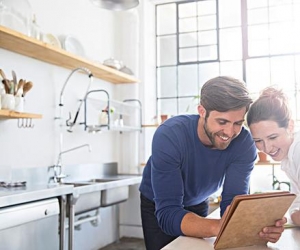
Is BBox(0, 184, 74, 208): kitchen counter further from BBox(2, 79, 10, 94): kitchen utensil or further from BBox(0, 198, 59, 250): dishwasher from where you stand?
BBox(2, 79, 10, 94): kitchen utensil

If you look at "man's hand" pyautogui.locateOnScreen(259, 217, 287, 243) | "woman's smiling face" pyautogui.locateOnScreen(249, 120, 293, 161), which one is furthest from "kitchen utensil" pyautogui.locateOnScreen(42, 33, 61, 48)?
"man's hand" pyautogui.locateOnScreen(259, 217, 287, 243)

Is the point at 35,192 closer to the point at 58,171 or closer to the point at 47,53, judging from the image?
the point at 58,171

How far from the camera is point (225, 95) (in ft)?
4.51

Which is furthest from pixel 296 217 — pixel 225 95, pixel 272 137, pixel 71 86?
pixel 71 86

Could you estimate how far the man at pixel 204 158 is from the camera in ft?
4.52

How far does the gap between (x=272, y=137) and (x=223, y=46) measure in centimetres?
341

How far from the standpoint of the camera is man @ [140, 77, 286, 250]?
138cm

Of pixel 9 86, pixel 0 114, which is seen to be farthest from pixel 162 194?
pixel 9 86

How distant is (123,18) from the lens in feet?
15.4

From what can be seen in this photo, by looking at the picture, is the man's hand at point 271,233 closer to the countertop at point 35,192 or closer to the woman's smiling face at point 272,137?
the woman's smiling face at point 272,137

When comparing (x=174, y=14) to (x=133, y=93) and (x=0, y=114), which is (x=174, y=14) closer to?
(x=133, y=93)

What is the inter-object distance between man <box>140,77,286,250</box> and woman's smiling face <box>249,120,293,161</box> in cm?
7

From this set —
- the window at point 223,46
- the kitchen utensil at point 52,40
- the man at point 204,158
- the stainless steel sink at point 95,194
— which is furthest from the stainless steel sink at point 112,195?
the man at point 204,158

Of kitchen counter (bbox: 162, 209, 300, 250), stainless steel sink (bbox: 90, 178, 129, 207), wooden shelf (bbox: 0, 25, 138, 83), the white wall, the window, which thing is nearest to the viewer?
kitchen counter (bbox: 162, 209, 300, 250)
